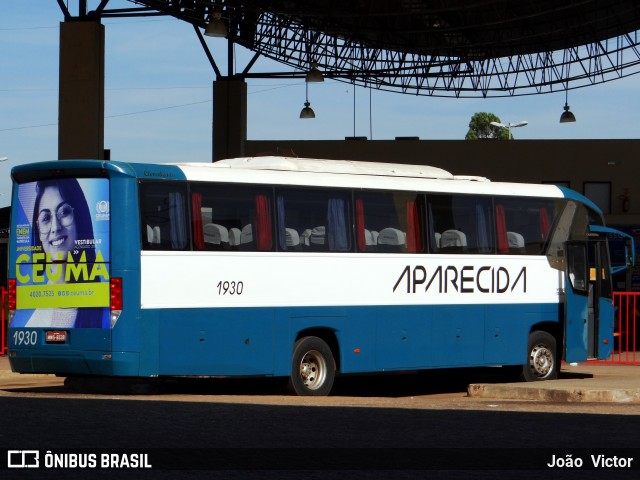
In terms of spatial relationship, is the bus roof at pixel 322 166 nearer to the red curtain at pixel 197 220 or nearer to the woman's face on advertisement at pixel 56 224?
the red curtain at pixel 197 220

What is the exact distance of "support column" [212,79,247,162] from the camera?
166 ft

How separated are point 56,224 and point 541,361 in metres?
8.97

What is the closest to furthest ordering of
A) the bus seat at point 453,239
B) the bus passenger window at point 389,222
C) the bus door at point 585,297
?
the bus passenger window at point 389,222 < the bus seat at point 453,239 < the bus door at point 585,297

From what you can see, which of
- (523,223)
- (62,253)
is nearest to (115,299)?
(62,253)

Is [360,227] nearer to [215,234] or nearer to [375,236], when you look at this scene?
[375,236]

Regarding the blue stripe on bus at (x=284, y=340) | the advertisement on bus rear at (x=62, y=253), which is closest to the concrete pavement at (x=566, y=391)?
the blue stripe on bus at (x=284, y=340)

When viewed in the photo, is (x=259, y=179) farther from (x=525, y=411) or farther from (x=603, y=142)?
(x=603, y=142)

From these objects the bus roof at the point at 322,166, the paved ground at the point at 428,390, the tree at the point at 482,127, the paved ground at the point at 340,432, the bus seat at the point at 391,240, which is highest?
the tree at the point at 482,127

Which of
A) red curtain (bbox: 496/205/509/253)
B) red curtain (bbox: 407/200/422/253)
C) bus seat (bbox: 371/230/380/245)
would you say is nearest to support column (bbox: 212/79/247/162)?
red curtain (bbox: 496/205/509/253)

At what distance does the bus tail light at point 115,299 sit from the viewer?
675 inches

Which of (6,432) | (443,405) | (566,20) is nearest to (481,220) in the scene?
(443,405)

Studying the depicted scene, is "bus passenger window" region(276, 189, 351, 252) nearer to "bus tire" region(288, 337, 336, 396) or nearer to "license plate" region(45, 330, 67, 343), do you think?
"bus tire" region(288, 337, 336, 396)

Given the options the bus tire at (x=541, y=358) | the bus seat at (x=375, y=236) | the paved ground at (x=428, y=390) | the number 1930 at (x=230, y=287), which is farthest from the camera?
the bus tire at (x=541, y=358)

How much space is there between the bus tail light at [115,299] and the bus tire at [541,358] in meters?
8.09
